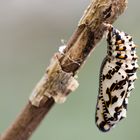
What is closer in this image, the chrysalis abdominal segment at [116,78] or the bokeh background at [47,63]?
the chrysalis abdominal segment at [116,78]

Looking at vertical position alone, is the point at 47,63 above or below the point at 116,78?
above

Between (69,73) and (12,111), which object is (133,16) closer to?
(12,111)

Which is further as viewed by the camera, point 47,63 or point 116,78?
point 47,63

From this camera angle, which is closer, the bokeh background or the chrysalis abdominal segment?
the chrysalis abdominal segment

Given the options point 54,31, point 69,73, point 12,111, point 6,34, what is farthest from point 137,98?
point 69,73
